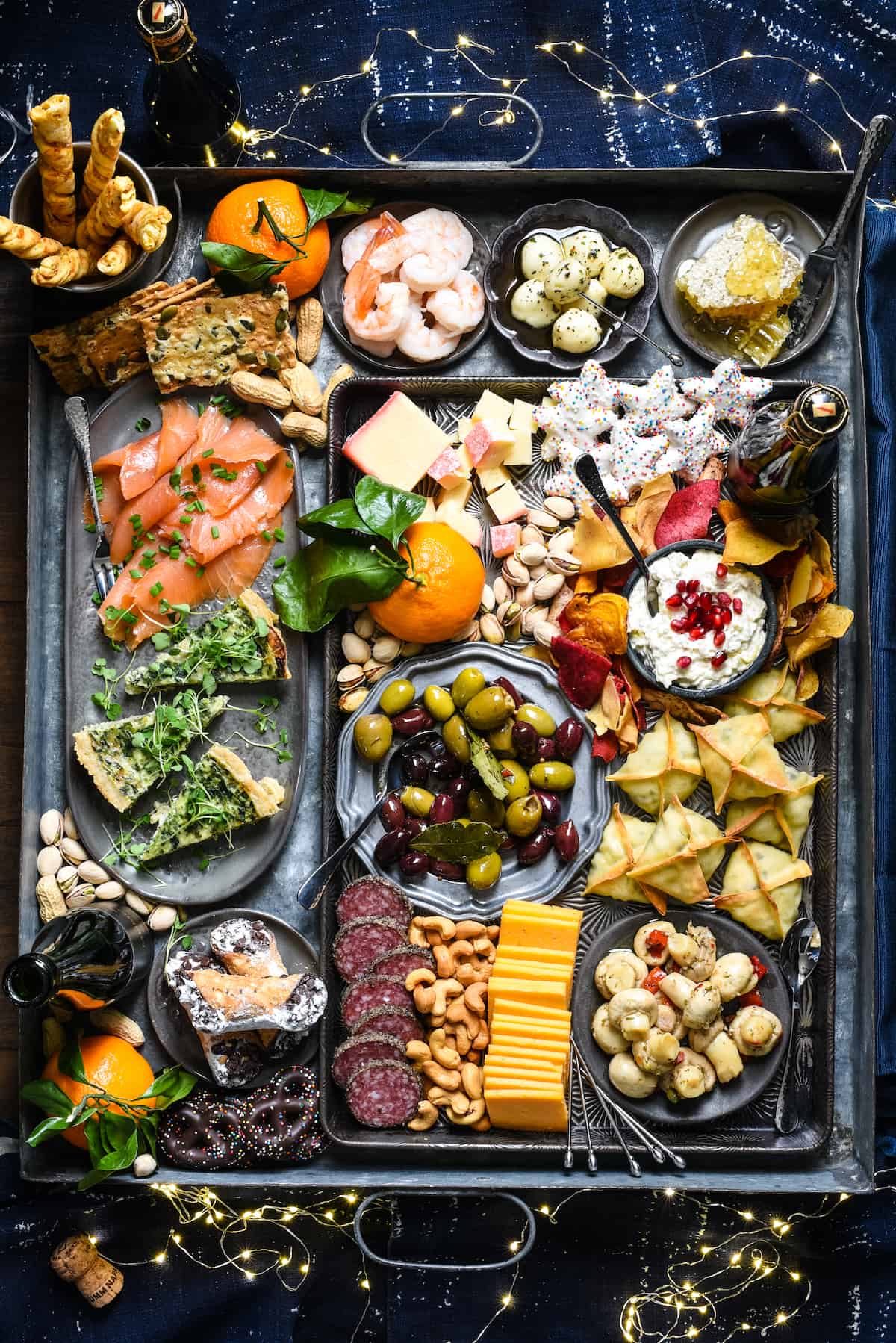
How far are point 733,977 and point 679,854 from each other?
290 millimetres

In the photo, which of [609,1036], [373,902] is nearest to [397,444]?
[373,902]

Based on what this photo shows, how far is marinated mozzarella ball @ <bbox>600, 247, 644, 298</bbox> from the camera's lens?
2594 mm

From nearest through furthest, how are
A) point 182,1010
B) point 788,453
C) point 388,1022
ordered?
1. point 788,453
2. point 388,1022
3. point 182,1010

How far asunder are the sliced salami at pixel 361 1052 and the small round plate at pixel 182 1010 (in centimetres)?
13

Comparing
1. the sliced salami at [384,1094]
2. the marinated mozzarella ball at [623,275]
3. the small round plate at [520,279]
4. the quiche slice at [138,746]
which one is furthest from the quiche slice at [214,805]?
the marinated mozzarella ball at [623,275]

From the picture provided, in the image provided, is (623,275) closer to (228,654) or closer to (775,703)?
(775,703)

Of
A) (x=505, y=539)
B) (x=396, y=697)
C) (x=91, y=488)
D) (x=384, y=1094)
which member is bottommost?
(x=384, y=1094)

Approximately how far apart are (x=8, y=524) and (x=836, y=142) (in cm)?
219

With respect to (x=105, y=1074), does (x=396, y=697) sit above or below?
above

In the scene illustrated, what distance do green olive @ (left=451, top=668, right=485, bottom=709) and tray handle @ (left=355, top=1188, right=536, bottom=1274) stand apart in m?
1.06

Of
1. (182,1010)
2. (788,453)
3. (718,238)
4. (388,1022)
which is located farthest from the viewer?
(718,238)

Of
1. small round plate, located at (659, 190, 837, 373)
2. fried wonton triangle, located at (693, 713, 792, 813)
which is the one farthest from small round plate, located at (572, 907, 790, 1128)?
small round plate, located at (659, 190, 837, 373)

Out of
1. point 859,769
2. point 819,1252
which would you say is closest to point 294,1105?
point 819,1252

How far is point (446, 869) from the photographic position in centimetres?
254
